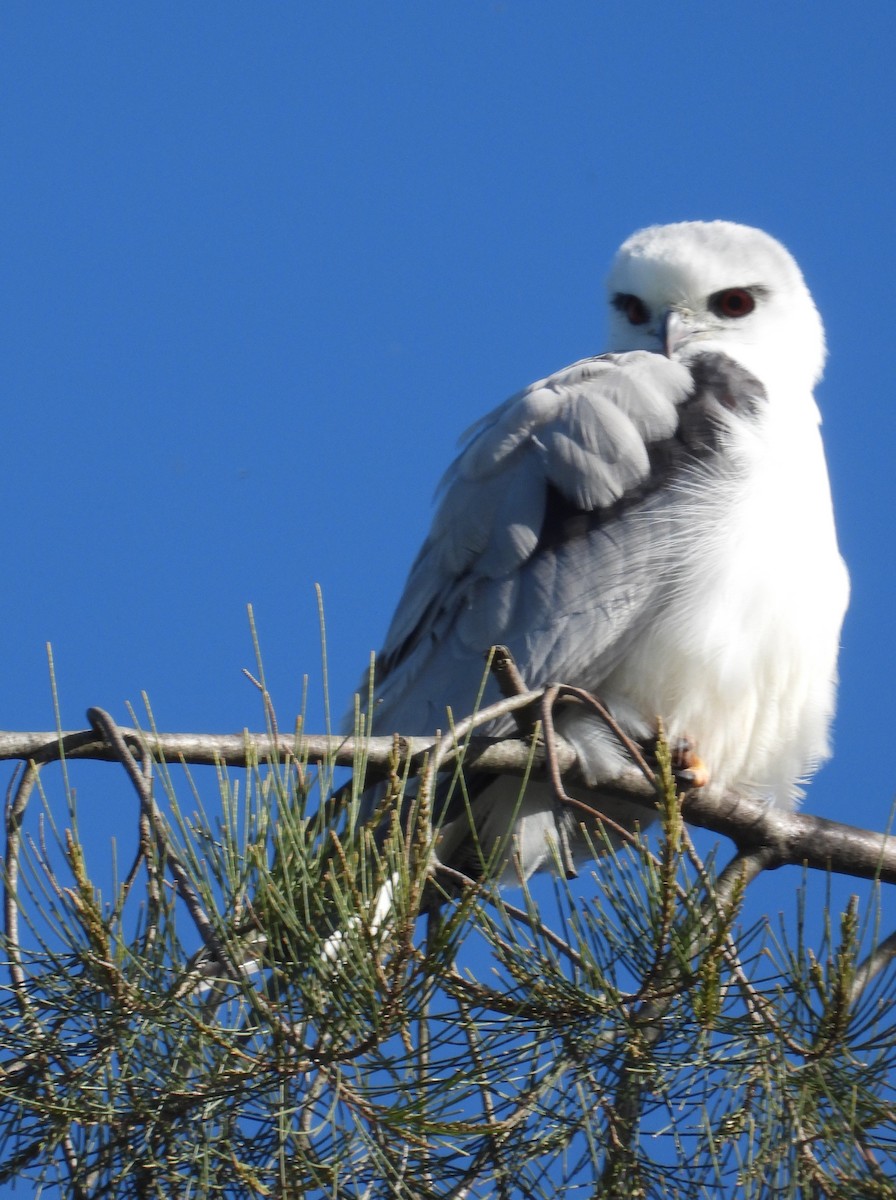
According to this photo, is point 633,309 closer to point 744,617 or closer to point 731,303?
point 731,303

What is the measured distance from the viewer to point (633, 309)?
5.37 metres

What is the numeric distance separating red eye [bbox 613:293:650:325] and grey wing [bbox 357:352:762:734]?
811 mm

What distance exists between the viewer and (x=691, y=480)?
4.23 metres

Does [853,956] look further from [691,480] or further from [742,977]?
[691,480]

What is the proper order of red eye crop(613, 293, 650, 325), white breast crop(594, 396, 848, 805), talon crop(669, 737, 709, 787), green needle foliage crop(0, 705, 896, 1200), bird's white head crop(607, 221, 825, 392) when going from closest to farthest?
1. green needle foliage crop(0, 705, 896, 1200)
2. talon crop(669, 737, 709, 787)
3. white breast crop(594, 396, 848, 805)
4. bird's white head crop(607, 221, 825, 392)
5. red eye crop(613, 293, 650, 325)

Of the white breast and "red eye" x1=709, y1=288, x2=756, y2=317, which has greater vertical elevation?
"red eye" x1=709, y1=288, x2=756, y2=317

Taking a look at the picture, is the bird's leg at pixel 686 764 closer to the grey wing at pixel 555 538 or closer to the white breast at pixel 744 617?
the white breast at pixel 744 617

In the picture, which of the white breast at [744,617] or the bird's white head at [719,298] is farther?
the bird's white head at [719,298]

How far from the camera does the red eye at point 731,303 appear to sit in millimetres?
5172

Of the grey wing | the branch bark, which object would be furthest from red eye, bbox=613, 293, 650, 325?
the branch bark

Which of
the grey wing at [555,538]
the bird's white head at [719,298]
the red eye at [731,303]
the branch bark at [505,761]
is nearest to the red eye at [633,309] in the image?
the bird's white head at [719,298]

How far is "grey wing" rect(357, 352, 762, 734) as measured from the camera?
4.16 meters

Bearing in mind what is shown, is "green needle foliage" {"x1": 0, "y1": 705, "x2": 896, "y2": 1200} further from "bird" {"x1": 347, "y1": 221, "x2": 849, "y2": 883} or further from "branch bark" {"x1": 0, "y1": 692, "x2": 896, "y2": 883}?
"bird" {"x1": 347, "y1": 221, "x2": 849, "y2": 883}

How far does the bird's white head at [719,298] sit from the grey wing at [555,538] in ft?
1.99
